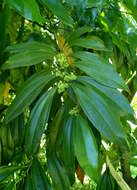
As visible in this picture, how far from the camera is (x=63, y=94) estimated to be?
0.75 meters

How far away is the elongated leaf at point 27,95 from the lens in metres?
0.62

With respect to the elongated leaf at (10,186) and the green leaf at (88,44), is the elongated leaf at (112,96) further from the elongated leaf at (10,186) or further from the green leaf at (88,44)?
the elongated leaf at (10,186)

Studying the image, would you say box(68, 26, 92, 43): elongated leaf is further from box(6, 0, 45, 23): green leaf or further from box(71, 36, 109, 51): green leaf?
box(6, 0, 45, 23): green leaf

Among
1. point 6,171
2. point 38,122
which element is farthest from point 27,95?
point 6,171

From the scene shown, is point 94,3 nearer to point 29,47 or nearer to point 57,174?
point 29,47

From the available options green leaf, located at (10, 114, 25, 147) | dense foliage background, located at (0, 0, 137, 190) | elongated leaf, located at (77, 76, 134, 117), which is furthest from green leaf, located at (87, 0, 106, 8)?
green leaf, located at (10, 114, 25, 147)

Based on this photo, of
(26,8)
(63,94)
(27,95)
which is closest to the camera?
(26,8)

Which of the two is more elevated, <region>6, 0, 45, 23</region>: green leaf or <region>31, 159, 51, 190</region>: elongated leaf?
<region>6, 0, 45, 23</region>: green leaf

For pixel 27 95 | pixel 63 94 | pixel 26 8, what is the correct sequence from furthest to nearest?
pixel 63 94, pixel 27 95, pixel 26 8

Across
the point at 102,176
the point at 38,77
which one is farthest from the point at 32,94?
the point at 102,176

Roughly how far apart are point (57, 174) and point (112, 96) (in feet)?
0.58

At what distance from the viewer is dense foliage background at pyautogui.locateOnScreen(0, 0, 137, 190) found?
1.90 feet

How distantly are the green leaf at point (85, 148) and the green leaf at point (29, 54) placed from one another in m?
0.11

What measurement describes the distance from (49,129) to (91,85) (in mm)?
165
